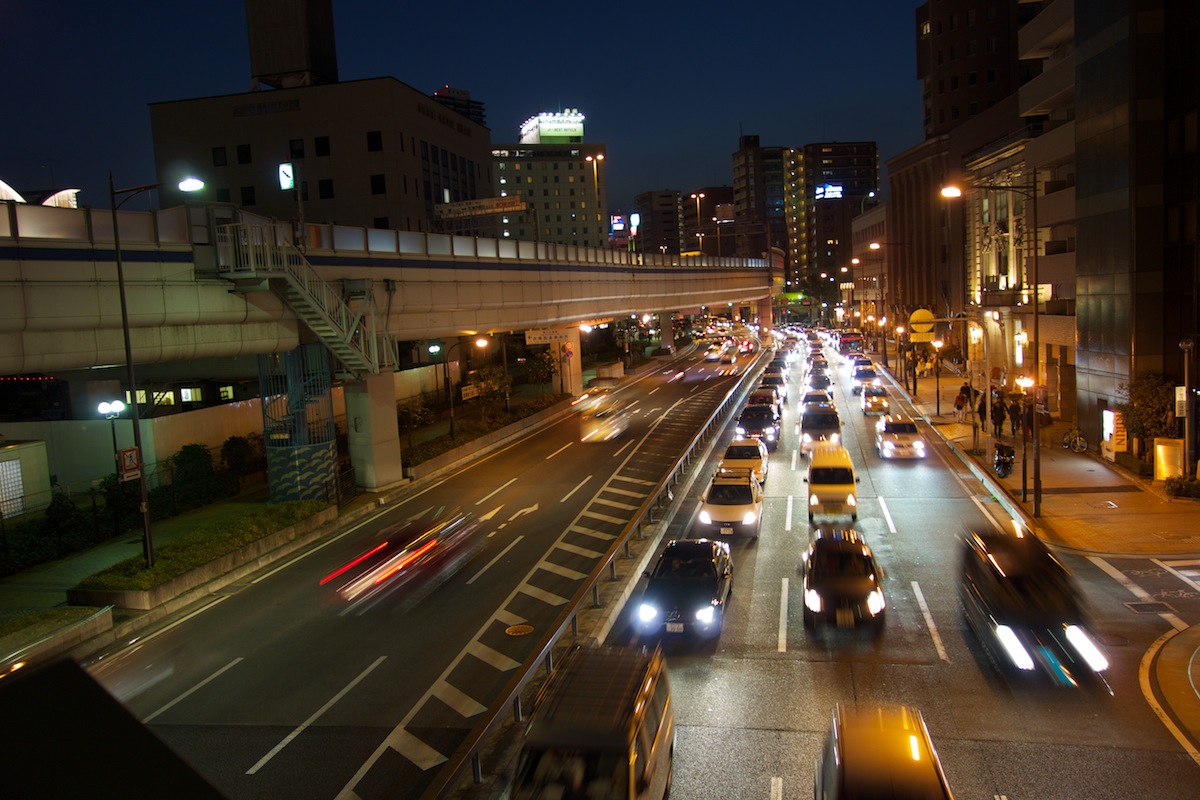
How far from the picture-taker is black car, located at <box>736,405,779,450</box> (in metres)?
39.4

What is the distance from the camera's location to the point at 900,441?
35.4m

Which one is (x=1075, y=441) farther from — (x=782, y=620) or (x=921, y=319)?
(x=782, y=620)

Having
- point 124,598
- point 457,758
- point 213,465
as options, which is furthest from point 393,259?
point 457,758

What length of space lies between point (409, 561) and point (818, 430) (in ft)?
67.7

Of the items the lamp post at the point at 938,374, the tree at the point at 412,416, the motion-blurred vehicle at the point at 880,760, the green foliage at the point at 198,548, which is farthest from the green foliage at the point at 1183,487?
the tree at the point at 412,416

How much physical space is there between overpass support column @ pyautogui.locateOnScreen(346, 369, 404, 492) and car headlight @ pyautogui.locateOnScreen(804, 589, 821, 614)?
19806mm

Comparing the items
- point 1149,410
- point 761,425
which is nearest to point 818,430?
point 761,425

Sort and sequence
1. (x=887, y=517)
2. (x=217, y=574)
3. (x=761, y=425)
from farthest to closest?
(x=761, y=425) < (x=887, y=517) < (x=217, y=574)

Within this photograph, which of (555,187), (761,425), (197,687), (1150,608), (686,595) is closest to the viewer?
(197,687)

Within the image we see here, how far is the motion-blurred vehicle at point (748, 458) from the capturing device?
29.8 meters

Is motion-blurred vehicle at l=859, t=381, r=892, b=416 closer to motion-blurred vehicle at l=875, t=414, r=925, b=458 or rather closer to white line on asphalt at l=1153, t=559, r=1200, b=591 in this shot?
motion-blurred vehicle at l=875, t=414, r=925, b=458

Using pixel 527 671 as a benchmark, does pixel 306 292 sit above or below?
above

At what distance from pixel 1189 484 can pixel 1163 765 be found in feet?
58.9

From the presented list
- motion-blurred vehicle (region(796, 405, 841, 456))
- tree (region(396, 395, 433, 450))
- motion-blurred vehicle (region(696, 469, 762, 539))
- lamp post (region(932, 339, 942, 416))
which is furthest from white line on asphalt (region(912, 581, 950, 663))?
lamp post (region(932, 339, 942, 416))
